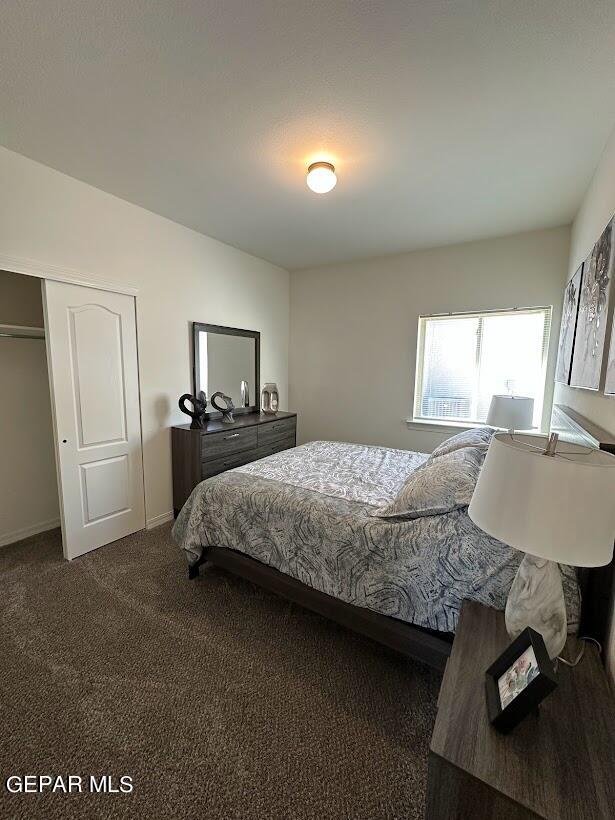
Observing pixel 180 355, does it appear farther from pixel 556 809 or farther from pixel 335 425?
pixel 556 809

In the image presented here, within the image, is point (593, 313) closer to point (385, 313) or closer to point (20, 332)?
point (385, 313)

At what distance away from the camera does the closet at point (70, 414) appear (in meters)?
2.46

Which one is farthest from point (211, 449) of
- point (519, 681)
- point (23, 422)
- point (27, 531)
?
point (519, 681)

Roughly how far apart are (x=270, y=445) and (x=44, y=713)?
2623 millimetres

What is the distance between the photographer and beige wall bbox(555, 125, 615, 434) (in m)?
1.56

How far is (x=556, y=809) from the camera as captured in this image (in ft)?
2.21

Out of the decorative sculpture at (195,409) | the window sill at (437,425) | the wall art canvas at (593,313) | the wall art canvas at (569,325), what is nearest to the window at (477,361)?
the window sill at (437,425)

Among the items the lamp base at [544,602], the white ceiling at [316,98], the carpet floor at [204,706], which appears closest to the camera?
the lamp base at [544,602]

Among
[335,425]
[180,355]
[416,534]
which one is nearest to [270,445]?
[335,425]

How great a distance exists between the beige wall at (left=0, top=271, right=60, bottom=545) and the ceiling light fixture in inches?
97.1

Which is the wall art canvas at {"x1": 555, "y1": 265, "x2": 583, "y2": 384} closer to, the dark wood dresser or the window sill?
the window sill

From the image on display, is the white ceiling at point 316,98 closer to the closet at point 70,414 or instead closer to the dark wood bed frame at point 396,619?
the closet at point 70,414

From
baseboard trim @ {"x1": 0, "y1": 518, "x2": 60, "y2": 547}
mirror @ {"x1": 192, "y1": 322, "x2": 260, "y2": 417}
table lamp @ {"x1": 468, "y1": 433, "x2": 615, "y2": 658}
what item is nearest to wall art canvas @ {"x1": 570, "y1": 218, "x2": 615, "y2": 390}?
table lamp @ {"x1": 468, "y1": 433, "x2": 615, "y2": 658}

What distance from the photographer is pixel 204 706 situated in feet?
4.82
